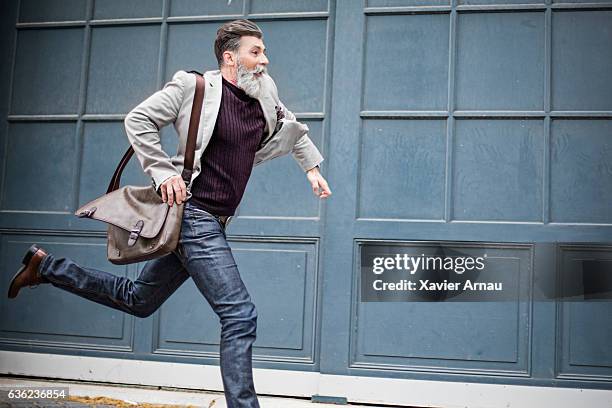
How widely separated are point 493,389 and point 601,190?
53.4 inches

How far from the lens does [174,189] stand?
10.6 feet

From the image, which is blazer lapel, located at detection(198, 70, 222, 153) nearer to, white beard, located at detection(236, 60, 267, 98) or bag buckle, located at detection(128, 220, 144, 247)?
white beard, located at detection(236, 60, 267, 98)

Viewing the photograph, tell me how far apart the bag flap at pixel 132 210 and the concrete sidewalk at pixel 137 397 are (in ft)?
4.84

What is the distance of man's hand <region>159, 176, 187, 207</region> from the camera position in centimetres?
323

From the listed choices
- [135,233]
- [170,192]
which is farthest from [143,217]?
[170,192]

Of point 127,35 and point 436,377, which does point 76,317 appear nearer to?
point 127,35

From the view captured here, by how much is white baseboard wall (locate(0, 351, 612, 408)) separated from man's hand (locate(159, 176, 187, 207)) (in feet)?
6.33

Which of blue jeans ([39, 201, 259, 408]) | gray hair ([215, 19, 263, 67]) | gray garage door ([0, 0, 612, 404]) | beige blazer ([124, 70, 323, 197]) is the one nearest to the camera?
blue jeans ([39, 201, 259, 408])

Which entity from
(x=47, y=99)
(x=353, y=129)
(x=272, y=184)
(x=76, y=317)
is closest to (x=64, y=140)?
(x=47, y=99)

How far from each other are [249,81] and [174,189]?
24.5 inches

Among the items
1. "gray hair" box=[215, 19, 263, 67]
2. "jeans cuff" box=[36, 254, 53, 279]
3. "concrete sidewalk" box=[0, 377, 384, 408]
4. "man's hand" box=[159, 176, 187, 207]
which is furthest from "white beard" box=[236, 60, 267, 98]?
"concrete sidewalk" box=[0, 377, 384, 408]

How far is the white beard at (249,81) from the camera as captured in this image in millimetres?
3443

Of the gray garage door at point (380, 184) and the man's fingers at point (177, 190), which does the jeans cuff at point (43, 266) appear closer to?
the man's fingers at point (177, 190)

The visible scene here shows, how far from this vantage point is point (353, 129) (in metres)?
4.82
